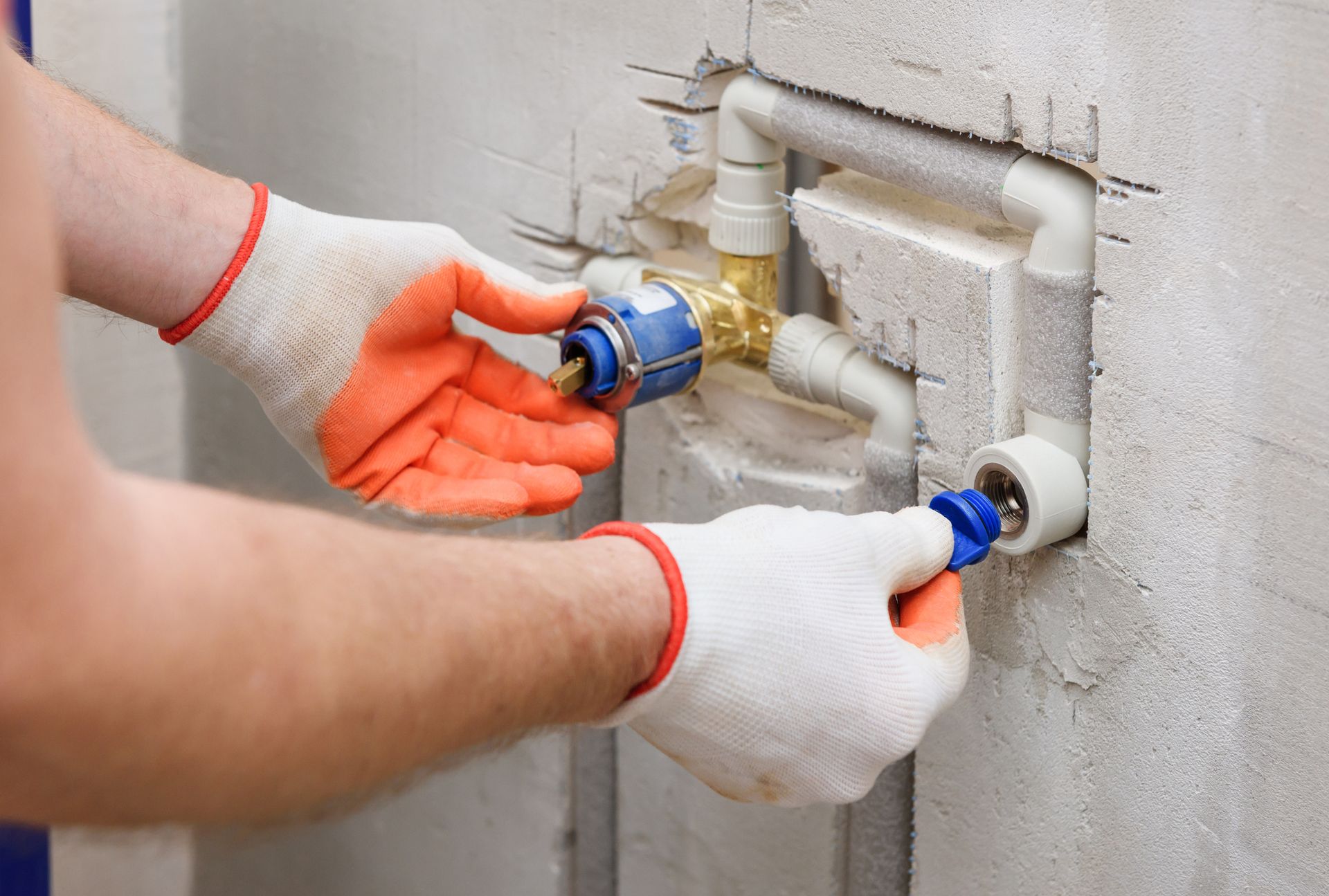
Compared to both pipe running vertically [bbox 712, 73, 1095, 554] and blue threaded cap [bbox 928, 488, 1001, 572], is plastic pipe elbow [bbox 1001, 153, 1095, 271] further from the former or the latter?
blue threaded cap [bbox 928, 488, 1001, 572]

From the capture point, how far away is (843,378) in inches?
42.7

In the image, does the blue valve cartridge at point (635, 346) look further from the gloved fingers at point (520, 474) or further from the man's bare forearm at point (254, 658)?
the man's bare forearm at point (254, 658)

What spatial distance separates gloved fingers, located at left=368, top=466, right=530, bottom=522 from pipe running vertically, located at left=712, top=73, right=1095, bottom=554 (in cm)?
36

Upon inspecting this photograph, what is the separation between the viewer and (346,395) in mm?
1046

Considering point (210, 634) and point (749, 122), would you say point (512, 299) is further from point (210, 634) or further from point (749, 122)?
point (210, 634)

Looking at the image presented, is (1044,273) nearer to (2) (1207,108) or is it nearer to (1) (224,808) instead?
(2) (1207,108)

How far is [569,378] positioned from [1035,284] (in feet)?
1.26

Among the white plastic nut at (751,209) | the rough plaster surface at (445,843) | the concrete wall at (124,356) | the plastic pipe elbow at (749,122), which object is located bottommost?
the rough plaster surface at (445,843)

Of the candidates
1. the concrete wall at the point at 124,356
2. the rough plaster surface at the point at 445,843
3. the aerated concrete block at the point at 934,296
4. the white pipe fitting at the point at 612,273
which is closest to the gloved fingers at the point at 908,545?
the aerated concrete block at the point at 934,296

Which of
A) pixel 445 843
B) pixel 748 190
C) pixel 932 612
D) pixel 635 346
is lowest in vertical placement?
pixel 445 843

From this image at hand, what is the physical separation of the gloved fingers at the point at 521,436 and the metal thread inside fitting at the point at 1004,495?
315 mm

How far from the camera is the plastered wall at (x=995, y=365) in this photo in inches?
31.0

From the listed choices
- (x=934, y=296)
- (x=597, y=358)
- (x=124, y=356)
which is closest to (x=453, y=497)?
(x=597, y=358)

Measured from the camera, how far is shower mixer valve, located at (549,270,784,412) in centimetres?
107
